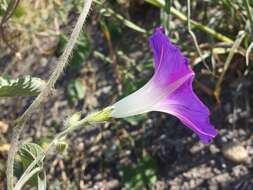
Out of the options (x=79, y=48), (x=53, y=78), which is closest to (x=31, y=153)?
(x=53, y=78)

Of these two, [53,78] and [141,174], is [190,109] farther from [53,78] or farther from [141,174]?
[141,174]

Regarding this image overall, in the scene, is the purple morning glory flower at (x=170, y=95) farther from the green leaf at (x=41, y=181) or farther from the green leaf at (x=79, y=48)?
the green leaf at (x=79, y=48)

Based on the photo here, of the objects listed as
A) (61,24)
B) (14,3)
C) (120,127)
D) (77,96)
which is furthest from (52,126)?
(14,3)

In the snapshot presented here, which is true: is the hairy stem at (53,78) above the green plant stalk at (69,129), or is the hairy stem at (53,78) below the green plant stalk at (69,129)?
above

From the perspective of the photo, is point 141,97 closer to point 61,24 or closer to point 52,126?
point 52,126

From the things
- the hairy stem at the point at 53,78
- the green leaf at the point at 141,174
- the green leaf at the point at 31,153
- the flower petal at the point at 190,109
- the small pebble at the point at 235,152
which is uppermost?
the hairy stem at the point at 53,78

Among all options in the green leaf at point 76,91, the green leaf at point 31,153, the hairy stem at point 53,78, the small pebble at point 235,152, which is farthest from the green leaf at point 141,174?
the hairy stem at point 53,78
